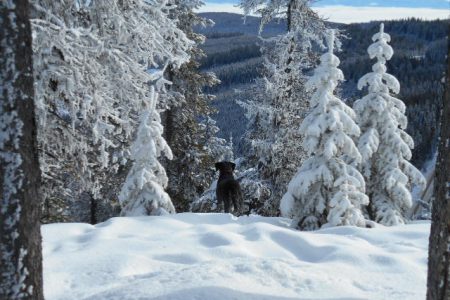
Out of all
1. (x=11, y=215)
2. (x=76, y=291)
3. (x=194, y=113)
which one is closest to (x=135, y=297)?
(x=76, y=291)

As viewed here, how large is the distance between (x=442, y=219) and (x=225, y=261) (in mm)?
3266

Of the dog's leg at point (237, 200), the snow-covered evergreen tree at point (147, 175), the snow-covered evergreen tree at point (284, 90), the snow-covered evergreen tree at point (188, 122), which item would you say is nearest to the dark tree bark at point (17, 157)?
the snow-covered evergreen tree at point (147, 175)

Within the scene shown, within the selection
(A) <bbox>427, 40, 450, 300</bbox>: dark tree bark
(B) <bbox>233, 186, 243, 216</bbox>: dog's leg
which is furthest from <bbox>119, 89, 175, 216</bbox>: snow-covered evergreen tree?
(A) <bbox>427, 40, 450, 300</bbox>: dark tree bark

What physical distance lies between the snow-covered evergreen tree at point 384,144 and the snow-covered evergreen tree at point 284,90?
5.29 meters

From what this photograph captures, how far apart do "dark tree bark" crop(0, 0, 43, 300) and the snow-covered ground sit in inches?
60.6

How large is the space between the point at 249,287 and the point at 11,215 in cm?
280

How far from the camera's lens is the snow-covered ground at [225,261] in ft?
18.6

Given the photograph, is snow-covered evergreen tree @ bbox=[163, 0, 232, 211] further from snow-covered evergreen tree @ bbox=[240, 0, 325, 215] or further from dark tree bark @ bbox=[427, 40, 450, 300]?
dark tree bark @ bbox=[427, 40, 450, 300]

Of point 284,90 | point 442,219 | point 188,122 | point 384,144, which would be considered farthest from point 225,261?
point 188,122

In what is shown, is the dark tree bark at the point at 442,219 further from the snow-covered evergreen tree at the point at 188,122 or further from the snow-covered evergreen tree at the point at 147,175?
the snow-covered evergreen tree at the point at 188,122

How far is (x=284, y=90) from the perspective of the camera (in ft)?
66.4

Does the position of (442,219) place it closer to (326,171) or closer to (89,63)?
(89,63)

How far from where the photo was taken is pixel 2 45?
3.84 meters

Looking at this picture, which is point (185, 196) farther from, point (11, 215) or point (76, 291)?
point (11, 215)
